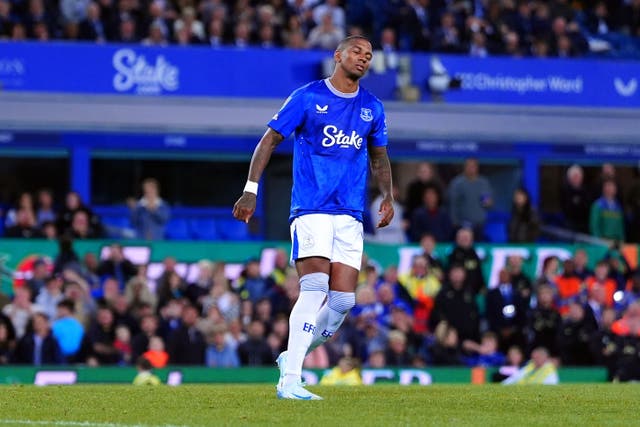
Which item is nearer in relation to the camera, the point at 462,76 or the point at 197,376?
the point at 197,376

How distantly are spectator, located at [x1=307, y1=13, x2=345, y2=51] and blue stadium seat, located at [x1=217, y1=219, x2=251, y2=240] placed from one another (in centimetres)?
291

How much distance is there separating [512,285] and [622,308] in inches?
62.8

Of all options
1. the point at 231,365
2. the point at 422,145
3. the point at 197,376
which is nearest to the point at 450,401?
the point at 197,376

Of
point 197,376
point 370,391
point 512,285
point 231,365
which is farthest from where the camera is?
point 512,285

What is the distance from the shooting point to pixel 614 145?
26422 mm

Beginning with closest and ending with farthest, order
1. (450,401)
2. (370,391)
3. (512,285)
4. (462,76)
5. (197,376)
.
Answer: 1. (450,401)
2. (370,391)
3. (197,376)
4. (512,285)
5. (462,76)

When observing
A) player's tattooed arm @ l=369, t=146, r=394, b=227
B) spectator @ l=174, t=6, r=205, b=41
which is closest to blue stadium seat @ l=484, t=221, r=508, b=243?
spectator @ l=174, t=6, r=205, b=41

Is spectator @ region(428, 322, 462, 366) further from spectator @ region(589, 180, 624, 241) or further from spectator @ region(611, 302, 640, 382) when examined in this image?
spectator @ region(589, 180, 624, 241)

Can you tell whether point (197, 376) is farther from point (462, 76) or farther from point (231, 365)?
point (462, 76)

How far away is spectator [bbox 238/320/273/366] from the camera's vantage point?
19.1 m

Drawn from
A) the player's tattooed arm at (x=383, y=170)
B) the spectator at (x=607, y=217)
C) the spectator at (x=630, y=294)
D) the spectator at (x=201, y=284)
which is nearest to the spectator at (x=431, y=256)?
the spectator at (x=630, y=294)

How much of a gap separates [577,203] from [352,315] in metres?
6.00

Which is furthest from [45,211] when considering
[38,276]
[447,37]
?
[447,37]

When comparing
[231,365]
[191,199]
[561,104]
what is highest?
[561,104]
